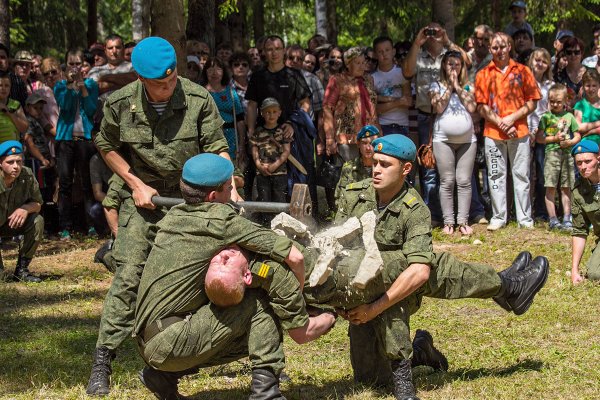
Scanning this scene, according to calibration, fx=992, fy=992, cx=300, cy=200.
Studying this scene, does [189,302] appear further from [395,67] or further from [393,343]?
[395,67]

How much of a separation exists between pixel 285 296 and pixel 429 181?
714 cm

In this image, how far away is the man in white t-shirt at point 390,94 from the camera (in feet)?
40.5

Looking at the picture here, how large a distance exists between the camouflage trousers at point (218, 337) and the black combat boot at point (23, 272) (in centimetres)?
521

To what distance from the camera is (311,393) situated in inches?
246

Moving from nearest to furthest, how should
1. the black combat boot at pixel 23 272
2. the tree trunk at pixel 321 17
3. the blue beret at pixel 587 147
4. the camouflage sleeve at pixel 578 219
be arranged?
1. the blue beret at pixel 587 147
2. the camouflage sleeve at pixel 578 219
3. the black combat boot at pixel 23 272
4. the tree trunk at pixel 321 17

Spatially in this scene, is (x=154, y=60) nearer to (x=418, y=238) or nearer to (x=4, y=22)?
(x=418, y=238)

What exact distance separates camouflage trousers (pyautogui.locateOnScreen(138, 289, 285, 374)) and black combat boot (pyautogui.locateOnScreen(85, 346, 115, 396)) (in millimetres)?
742

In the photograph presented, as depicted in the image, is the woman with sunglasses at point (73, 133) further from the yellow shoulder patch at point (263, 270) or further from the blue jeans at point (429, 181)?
the yellow shoulder patch at point (263, 270)

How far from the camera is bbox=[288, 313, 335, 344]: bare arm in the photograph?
18.3 feet

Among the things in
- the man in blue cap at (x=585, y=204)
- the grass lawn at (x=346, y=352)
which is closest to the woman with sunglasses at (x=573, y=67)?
the grass lawn at (x=346, y=352)

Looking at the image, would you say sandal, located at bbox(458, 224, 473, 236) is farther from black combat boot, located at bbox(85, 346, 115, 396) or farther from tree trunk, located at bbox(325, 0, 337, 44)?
tree trunk, located at bbox(325, 0, 337, 44)

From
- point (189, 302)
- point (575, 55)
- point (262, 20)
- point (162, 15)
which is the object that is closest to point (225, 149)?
point (189, 302)

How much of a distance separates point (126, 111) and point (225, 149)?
27.3 inches

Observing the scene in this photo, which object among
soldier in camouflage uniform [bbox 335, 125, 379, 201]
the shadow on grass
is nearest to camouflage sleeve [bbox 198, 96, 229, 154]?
the shadow on grass
